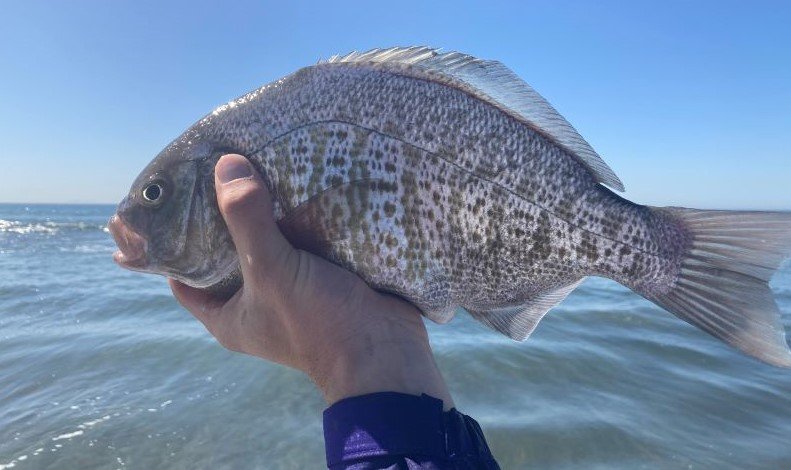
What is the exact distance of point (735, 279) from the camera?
6.81 ft

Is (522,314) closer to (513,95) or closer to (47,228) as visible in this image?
(513,95)

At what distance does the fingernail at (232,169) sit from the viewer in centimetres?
220

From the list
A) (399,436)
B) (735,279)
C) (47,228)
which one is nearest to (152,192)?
(399,436)

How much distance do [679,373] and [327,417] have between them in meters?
7.08

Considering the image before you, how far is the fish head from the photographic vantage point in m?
2.45

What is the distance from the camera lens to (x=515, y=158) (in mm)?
2336

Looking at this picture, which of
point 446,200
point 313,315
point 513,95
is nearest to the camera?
point 313,315

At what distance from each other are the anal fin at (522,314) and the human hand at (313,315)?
390mm

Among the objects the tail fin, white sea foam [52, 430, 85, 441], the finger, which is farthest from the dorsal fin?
white sea foam [52, 430, 85, 441]

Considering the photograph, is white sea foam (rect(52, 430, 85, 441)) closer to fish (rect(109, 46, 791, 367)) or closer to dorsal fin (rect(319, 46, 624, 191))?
fish (rect(109, 46, 791, 367))

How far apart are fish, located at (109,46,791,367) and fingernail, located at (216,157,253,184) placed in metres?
0.15

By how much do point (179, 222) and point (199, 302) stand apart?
1.47 feet

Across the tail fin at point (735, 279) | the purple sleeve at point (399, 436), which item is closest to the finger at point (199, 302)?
the purple sleeve at point (399, 436)

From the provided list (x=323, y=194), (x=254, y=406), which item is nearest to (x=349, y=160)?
(x=323, y=194)
